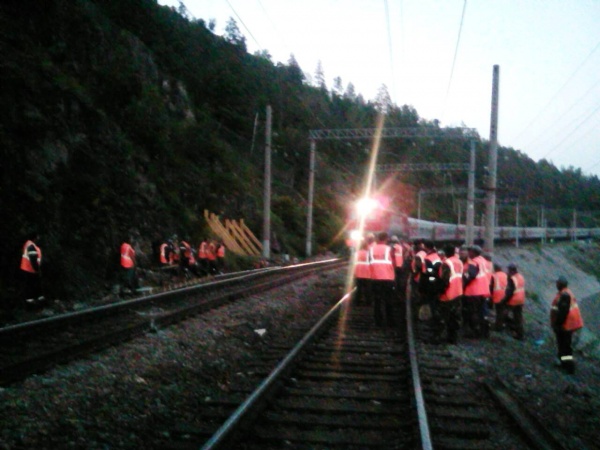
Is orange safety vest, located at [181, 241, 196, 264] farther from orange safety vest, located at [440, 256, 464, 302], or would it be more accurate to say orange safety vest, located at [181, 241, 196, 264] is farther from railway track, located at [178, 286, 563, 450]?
railway track, located at [178, 286, 563, 450]

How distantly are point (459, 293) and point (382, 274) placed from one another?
1.51 m

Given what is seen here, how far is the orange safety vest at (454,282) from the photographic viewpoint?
11.5m

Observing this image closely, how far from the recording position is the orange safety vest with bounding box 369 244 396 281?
12.3 m

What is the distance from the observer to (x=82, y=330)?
35.2ft

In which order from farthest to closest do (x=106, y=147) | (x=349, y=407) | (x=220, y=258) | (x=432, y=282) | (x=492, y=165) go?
(x=220, y=258), (x=106, y=147), (x=492, y=165), (x=432, y=282), (x=349, y=407)

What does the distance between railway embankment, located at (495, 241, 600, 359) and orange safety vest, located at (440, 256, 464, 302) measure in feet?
88.6

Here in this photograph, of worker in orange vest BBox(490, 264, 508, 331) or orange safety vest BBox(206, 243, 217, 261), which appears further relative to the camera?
orange safety vest BBox(206, 243, 217, 261)

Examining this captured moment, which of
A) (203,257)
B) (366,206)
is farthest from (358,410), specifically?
(366,206)

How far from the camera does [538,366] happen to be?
1090 cm

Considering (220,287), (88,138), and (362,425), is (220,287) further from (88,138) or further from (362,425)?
(362,425)

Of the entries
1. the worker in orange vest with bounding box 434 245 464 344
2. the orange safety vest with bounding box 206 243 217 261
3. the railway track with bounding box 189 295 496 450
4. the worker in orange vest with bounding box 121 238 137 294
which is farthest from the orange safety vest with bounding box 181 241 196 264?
the railway track with bounding box 189 295 496 450

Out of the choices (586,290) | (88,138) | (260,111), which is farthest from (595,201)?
(88,138)

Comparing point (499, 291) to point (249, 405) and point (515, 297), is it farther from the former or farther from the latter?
point (249, 405)

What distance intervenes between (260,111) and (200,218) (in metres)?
39.9
